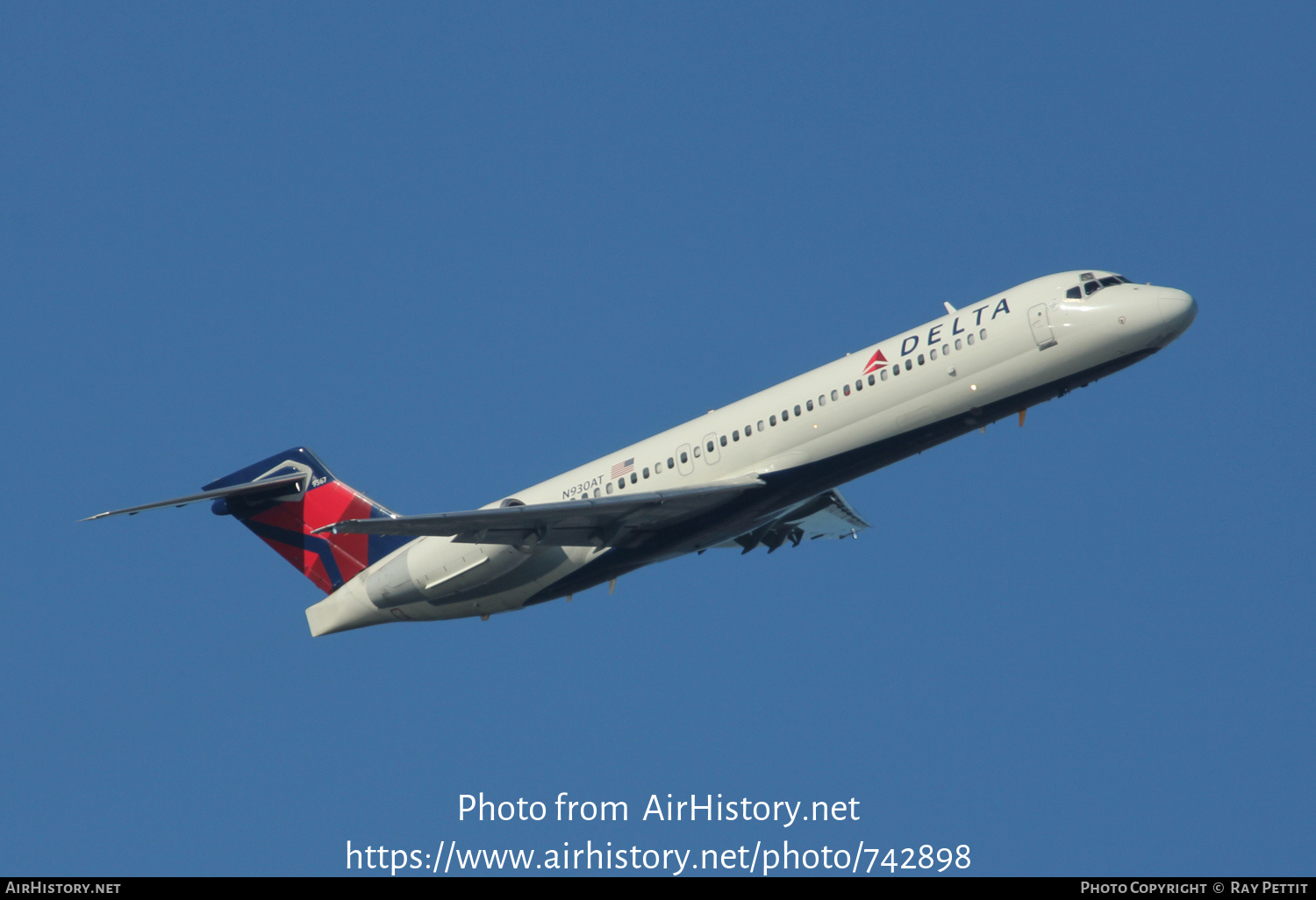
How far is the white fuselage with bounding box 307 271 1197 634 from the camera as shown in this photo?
26.8 m

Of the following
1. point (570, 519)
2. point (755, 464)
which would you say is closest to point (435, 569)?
point (570, 519)

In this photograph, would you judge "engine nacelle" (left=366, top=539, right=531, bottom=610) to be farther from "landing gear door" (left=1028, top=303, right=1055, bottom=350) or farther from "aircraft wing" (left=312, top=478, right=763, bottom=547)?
"landing gear door" (left=1028, top=303, right=1055, bottom=350)

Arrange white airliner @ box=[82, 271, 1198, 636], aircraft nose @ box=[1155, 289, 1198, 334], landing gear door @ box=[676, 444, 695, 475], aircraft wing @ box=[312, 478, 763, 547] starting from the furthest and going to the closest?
landing gear door @ box=[676, 444, 695, 475], aircraft wing @ box=[312, 478, 763, 547], white airliner @ box=[82, 271, 1198, 636], aircraft nose @ box=[1155, 289, 1198, 334]

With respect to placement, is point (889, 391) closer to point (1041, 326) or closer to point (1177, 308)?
point (1041, 326)

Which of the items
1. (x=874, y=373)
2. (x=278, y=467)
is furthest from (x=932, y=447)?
(x=278, y=467)

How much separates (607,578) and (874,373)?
7.33m

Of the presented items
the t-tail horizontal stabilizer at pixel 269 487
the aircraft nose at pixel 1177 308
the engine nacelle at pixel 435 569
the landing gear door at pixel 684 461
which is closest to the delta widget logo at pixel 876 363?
the landing gear door at pixel 684 461

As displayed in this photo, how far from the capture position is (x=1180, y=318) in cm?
2645

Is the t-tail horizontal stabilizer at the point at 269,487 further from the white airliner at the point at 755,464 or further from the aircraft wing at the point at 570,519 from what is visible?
the aircraft wing at the point at 570,519

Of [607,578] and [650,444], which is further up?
[650,444]

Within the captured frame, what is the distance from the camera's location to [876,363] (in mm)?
28016

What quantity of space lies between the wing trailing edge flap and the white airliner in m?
0.07

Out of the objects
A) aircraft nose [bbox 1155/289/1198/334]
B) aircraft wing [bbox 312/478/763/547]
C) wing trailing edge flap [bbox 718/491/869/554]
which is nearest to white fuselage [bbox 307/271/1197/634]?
aircraft nose [bbox 1155/289/1198/334]
